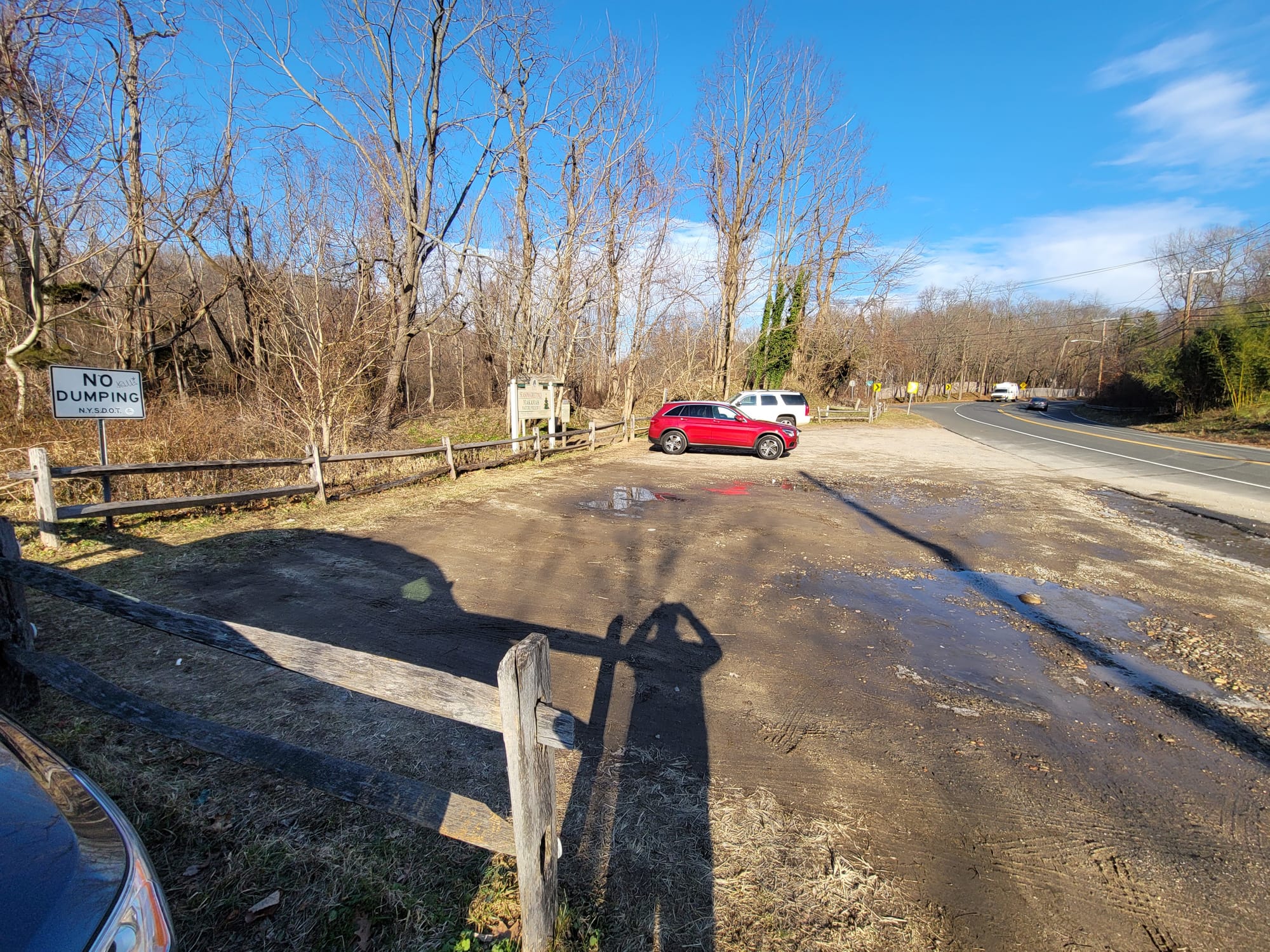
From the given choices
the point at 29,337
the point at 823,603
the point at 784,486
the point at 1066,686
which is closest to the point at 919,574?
the point at 823,603

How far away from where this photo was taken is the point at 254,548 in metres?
6.89

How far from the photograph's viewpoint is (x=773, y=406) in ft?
80.8

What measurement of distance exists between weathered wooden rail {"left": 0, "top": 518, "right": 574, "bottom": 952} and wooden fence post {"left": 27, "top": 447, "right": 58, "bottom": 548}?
4.94 m

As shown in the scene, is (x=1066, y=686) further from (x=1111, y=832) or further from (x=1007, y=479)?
(x=1007, y=479)

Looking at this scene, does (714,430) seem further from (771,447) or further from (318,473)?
(318,473)

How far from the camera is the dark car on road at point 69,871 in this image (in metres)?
1.24

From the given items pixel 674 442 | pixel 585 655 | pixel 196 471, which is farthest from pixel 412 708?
pixel 674 442

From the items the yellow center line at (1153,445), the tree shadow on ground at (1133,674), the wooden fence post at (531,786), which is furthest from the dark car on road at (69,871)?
the yellow center line at (1153,445)

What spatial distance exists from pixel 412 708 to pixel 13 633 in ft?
9.05

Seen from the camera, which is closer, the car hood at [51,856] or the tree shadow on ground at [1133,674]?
the car hood at [51,856]

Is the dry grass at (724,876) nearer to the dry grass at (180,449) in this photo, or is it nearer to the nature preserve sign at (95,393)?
the nature preserve sign at (95,393)

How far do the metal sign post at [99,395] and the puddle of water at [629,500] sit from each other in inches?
255

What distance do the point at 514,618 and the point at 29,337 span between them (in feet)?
42.0

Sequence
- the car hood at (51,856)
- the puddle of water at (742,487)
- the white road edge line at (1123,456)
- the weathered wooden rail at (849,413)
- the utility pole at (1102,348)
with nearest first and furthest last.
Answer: the car hood at (51,856) < the puddle of water at (742,487) < the white road edge line at (1123,456) < the weathered wooden rail at (849,413) < the utility pole at (1102,348)
